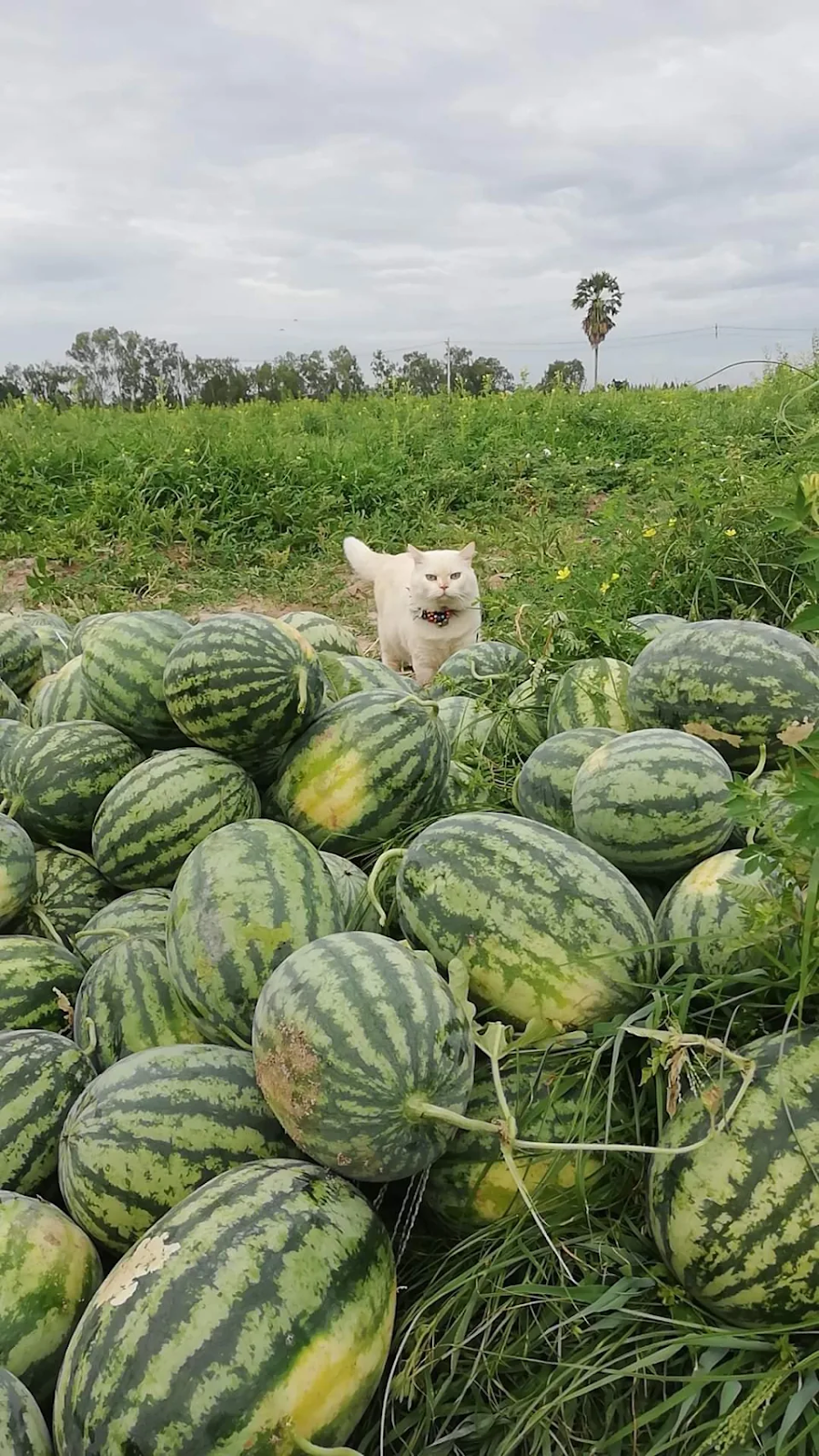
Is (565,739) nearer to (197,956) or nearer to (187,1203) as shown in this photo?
(197,956)

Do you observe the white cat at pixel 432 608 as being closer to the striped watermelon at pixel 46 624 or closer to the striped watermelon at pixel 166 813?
the striped watermelon at pixel 46 624

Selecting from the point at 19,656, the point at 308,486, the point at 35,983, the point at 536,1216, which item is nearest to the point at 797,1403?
the point at 536,1216

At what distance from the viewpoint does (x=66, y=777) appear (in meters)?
2.09

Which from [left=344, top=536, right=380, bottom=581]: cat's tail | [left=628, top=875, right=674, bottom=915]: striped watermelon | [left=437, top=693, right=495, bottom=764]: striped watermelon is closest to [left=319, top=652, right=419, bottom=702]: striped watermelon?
[left=437, top=693, right=495, bottom=764]: striped watermelon

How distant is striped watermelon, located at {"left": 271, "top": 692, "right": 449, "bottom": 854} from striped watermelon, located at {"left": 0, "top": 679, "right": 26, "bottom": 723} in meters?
1.15

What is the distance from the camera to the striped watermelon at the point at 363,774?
192 centimetres

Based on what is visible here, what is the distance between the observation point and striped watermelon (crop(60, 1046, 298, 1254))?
1.29m

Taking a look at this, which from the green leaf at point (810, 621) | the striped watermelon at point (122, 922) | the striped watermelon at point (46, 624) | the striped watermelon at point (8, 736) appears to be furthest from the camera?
the striped watermelon at point (46, 624)

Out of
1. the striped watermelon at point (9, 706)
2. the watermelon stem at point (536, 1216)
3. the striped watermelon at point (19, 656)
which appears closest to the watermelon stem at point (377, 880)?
the watermelon stem at point (536, 1216)

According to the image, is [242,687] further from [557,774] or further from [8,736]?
[8,736]

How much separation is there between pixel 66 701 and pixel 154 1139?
137 cm

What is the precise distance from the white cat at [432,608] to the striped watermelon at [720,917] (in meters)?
3.54

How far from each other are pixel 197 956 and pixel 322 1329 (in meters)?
0.53

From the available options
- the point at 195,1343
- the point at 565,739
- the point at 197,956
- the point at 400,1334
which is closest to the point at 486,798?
the point at 565,739
